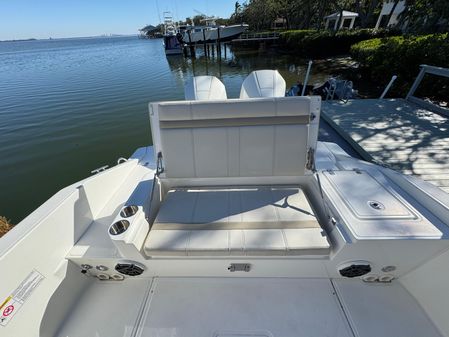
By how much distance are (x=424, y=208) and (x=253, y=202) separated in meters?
1.19

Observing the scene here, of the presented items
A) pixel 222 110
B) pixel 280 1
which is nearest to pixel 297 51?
pixel 280 1

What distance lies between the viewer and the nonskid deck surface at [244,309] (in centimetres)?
155

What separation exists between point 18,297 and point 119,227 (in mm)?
654

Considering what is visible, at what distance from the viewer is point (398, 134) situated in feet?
13.5

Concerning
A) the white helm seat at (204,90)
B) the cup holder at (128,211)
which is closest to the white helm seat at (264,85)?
the white helm seat at (204,90)

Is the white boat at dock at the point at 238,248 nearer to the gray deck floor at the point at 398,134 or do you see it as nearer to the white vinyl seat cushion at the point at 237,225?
the white vinyl seat cushion at the point at 237,225

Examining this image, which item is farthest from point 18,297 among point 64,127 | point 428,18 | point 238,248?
point 428,18

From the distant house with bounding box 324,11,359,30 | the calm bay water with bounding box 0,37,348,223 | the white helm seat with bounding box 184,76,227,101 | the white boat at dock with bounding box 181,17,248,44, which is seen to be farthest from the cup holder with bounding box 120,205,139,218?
the distant house with bounding box 324,11,359,30

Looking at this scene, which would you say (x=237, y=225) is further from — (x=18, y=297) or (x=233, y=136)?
(x=18, y=297)

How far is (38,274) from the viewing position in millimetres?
1500

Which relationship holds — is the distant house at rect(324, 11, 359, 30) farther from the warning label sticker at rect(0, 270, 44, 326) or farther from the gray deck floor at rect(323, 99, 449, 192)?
the warning label sticker at rect(0, 270, 44, 326)

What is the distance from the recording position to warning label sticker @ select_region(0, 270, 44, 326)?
1266 mm

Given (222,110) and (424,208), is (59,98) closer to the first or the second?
(222,110)

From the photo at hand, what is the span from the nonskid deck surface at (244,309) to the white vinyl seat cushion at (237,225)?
0.41 meters
